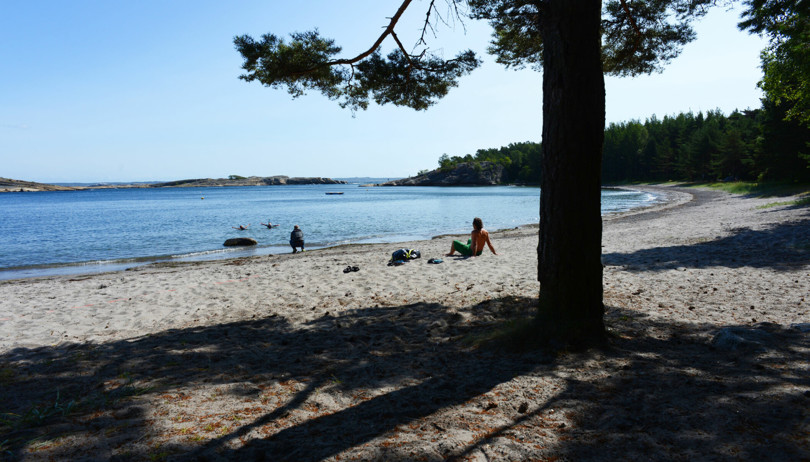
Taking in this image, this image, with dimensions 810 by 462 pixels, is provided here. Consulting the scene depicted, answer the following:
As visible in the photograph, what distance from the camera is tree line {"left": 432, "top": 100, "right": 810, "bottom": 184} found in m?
31.7

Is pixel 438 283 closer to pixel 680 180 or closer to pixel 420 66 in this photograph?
pixel 420 66

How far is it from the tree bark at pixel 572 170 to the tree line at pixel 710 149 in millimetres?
26803

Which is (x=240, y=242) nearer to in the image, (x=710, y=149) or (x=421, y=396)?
(x=421, y=396)

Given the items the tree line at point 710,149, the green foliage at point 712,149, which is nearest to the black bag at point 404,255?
the tree line at point 710,149

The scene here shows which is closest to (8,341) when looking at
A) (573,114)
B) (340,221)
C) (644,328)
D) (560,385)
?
(560,385)

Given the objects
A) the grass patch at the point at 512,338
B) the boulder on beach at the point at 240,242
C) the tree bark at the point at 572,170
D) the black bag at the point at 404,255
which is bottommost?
the boulder on beach at the point at 240,242

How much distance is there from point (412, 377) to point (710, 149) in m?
80.4

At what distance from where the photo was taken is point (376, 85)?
29.1ft

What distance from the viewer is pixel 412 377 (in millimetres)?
4059

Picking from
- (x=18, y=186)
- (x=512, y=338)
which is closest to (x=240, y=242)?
(x=512, y=338)

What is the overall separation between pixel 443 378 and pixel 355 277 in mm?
6121

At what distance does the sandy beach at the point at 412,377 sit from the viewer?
2770mm

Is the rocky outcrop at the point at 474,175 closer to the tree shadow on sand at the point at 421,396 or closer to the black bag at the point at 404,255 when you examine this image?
the black bag at the point at 404,255

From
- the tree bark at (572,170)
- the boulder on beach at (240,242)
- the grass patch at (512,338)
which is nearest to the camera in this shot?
the tree bark at (572,170)
